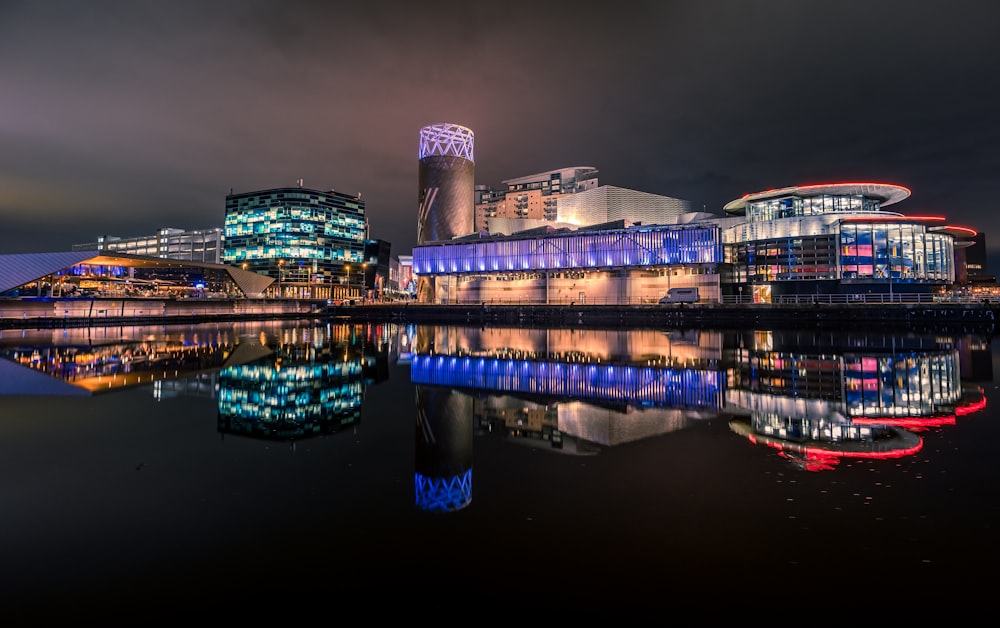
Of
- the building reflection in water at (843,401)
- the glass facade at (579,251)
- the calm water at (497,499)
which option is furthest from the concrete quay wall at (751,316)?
the calm water at (497,499)

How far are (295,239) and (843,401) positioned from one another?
167 m

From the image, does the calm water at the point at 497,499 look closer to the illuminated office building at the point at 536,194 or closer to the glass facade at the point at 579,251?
the glass facade at the point at 579,251

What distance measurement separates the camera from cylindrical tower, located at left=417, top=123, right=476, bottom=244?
384 feet

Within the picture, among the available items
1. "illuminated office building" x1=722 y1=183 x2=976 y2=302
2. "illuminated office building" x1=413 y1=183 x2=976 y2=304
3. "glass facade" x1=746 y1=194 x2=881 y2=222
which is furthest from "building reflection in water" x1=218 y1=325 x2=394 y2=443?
"glass facade" x1=746 y1=194 x2=881 y2=222

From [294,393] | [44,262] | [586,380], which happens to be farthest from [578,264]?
[294,393]

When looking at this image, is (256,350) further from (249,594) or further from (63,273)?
(63,273)

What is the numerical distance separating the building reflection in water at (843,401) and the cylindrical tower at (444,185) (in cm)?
9744

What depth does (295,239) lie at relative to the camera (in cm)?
16138

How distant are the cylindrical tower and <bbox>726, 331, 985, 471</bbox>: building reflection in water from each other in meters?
97.4

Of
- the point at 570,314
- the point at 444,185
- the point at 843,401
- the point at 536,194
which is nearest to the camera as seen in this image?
the point at 843,401

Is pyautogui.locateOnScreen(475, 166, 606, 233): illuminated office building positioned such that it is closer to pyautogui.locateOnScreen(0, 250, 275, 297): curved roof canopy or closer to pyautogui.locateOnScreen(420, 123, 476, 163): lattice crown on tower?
pyautogui.locateOnScreen(420, 123, 476, 163): lattice crown on tower

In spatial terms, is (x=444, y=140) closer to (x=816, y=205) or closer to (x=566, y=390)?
(x=816, y=205)

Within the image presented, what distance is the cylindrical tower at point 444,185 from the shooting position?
117125 millimetres

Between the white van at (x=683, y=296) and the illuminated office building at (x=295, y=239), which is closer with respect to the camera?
the white van at (x=683, y=296)
